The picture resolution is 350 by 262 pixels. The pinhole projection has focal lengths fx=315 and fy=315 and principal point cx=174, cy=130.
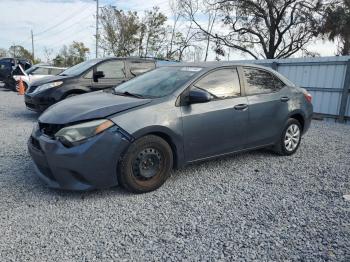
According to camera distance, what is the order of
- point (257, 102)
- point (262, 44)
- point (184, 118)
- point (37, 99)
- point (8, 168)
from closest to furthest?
point (184, 118)
point (8, 168)
point (257, 102)
point (37, 99)
point (262, 44)

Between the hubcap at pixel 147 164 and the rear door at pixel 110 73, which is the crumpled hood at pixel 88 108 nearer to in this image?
the hubcap at pixel 147 164

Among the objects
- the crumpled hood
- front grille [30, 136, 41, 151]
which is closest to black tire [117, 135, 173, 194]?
the crumpled hood

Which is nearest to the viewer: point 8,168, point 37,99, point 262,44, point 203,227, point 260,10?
point 203,227

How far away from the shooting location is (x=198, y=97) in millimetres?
3855

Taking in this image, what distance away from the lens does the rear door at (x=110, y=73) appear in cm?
807

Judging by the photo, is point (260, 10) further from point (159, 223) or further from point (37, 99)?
point (159, 223)

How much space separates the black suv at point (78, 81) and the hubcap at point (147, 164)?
4750 mm

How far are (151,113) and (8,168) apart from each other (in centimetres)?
228

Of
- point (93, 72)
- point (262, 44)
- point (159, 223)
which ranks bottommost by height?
point (159, 223)

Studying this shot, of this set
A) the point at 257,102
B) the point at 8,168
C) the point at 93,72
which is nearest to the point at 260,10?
the point at 93,72

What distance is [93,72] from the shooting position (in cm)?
803

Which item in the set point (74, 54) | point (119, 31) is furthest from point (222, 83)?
point (74, 54)

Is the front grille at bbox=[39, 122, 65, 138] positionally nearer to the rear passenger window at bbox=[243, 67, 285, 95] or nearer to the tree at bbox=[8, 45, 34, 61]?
the rear passenger window at bbox=[243, 67, 285, 95]

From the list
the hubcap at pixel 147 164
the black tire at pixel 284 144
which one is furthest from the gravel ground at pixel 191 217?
the black tire at pixel 284 144
